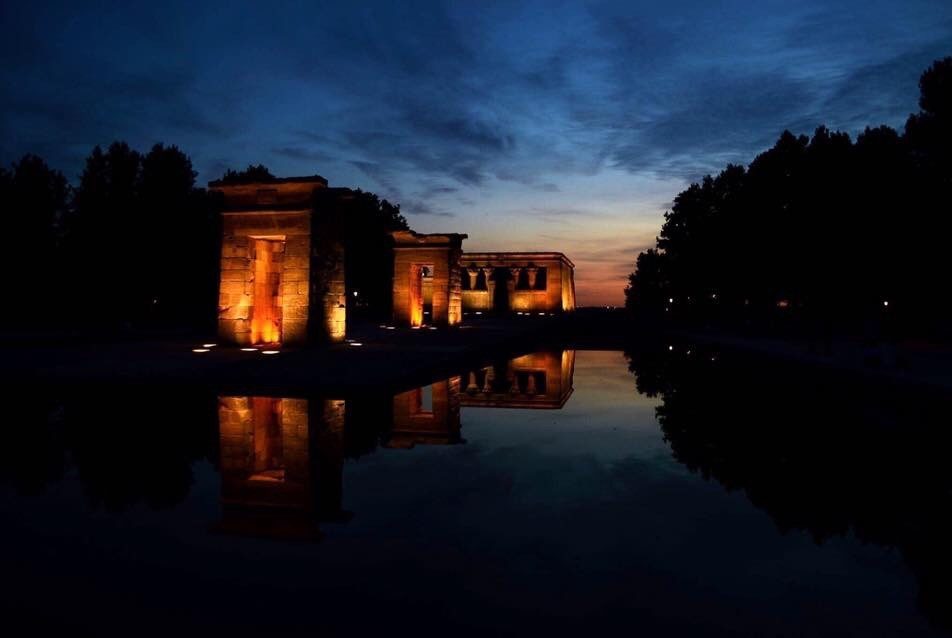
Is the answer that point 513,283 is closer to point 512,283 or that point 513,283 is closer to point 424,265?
point 512,283

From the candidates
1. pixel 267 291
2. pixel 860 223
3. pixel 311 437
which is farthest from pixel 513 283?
pixel 311 437

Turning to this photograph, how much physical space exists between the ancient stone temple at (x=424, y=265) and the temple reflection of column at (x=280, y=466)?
25274 mm

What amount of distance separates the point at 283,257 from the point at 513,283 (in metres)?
52.3

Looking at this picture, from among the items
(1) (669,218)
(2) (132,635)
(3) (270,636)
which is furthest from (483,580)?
(1) (669,218)

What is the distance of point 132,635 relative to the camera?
2959 millimetres

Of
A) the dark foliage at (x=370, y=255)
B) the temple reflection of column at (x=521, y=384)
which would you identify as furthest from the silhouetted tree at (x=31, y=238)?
the temple reflection of column at (x=521, y=384)

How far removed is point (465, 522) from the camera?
465 centimetres

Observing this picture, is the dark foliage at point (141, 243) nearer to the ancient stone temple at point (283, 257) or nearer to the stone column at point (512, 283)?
the ancient stone temple at point (283, 257)

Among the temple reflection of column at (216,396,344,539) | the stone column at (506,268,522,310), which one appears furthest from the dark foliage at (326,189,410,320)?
the temple reflection of column at (216,396,344,539)

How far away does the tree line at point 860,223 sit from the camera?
2669 cm

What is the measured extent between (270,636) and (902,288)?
109 feet

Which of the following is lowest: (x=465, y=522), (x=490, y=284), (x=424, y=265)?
(x=465, y=522)

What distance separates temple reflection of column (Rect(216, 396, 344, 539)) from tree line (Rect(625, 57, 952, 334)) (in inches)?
772

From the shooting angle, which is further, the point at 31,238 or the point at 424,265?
the point at 31,238
